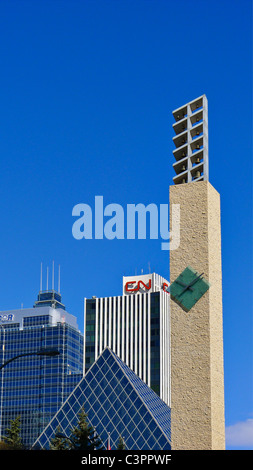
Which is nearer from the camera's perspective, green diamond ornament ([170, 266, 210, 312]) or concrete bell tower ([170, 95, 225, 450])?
concrete bell tower ([170, 95, 225, 450])

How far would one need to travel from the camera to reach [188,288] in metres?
41.2

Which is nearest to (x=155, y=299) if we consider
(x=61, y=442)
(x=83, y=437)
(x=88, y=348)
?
(x=88, y=348)

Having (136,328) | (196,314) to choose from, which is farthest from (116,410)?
(136,328)

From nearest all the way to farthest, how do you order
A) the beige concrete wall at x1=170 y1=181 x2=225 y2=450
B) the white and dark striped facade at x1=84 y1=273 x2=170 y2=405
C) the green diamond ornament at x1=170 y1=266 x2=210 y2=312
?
the beige concrete wall at x1=170 y1=181 x2=225 y2=450 → the green diamond ornament at x1=170 y1=266 x2=210 y2=312 → the white and dark striped facade at x1=84 y1=273 x2=170 y2=405

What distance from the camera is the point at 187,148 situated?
148ft

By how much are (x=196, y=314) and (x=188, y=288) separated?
127 cm

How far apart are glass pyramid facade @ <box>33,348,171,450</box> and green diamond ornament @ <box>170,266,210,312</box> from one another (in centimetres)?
6284

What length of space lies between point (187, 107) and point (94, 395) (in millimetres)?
71190

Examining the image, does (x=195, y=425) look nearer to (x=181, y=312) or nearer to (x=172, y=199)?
(x=181, y=312)

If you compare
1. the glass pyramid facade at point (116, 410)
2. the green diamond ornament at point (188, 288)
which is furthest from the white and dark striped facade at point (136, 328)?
the green diamond ornament at point (188, 288)

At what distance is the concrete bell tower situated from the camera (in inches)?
1561

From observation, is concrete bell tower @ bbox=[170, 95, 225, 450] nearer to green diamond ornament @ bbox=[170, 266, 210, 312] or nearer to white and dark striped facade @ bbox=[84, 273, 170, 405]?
green diamond ornament @ bbox=[170, 266, 210, 312]

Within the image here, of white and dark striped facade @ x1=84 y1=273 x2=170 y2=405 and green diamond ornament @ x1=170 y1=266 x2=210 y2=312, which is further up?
white and dark striped facade @ x1=84 y1=273 x2=170 y2=405

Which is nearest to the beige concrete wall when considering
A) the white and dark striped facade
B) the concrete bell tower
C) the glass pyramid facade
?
the concrete bell tower
